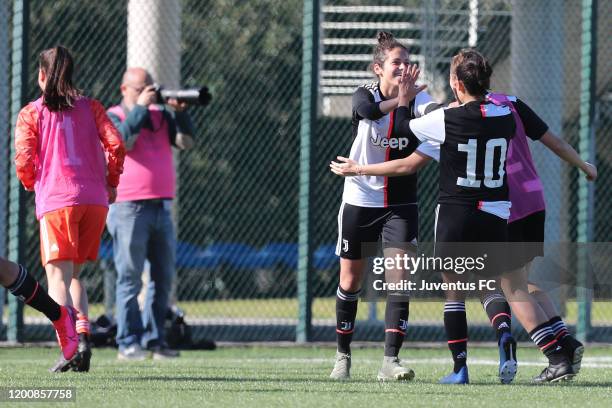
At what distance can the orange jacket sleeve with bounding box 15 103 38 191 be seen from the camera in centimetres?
733

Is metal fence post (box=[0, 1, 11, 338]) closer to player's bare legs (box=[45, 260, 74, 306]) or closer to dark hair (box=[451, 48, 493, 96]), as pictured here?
player's bare legs (box=[45, 260, 74, 306])

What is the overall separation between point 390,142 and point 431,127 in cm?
57

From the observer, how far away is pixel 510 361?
707 cm

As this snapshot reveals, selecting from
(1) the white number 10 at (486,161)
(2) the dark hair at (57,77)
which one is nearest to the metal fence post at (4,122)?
(2) the dark hair at (57,77)

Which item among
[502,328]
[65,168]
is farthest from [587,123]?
[65,168]

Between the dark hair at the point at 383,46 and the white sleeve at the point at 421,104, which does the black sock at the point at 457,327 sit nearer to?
the white sleeve at the point at 421,104

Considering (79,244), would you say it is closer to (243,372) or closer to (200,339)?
(243,372)

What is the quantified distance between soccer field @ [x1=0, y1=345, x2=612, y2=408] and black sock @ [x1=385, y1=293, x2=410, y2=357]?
22cm

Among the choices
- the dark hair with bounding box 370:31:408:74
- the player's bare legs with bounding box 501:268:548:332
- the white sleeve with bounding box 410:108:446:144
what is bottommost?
the player's bare legs with bounding box 501:268:548:332

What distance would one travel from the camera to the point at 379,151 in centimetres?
723

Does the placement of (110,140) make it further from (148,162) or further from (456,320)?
(456,320)

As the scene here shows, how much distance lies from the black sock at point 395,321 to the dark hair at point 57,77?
85.3 inches

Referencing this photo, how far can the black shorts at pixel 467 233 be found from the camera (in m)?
6.69

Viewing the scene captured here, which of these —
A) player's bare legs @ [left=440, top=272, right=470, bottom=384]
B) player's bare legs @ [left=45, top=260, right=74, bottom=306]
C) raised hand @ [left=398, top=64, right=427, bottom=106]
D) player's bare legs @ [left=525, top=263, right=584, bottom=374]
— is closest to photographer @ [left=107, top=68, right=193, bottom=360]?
player's bare legs @ [left=45, top=260, right=74, bottom=306]
